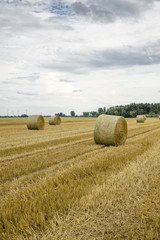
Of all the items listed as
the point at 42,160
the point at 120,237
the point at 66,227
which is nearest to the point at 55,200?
the point at 66,227

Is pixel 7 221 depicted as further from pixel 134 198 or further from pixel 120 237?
pixel 134 198

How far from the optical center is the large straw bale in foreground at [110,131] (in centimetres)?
1089

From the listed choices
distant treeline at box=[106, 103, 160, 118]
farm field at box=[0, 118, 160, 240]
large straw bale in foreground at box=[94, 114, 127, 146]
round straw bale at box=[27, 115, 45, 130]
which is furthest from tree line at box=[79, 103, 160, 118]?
farm field at box=[0, 118, 160, 240]

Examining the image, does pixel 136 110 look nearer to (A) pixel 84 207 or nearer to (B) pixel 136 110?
(B) pixel 136 110

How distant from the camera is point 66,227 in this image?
3.07 metres

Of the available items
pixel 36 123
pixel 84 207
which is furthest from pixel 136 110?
pixel 84 207

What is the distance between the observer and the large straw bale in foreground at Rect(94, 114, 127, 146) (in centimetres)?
1089

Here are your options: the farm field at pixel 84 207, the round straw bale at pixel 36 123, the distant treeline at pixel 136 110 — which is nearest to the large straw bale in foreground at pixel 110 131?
the farm field at pixel 84 207

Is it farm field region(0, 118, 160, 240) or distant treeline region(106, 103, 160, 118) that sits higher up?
distant treeline region(106, 103, 160, 118)

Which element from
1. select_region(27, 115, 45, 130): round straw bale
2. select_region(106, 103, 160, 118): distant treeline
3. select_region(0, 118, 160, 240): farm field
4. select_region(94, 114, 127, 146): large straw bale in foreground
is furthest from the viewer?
select_region(106, 103, 160, 118): distant treeline

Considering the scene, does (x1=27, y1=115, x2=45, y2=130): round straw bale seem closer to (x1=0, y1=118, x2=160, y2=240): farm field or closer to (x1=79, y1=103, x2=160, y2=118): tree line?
(x1=0, y1=118, x2=160, y2=240): farm field

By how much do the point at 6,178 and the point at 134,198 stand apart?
3.53m

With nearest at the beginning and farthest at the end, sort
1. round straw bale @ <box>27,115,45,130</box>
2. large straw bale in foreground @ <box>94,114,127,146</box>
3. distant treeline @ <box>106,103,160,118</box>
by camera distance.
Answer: large straw bale in foreground @ <box>94,114,127,146</box>
round straw bale @ <box>27,115,45,130</box>
distant treeline @ <box>106,103,160,118</box>

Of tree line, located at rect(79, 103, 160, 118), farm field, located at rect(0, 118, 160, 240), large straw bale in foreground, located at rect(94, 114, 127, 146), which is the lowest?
farm field, located at rect(0, 118, 160, 240)
